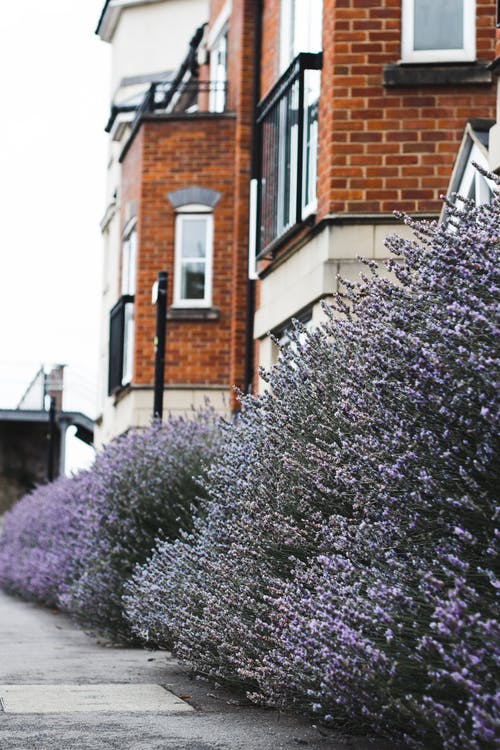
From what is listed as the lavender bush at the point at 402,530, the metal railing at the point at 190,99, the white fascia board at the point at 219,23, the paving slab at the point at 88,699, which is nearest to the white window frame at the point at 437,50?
the lavender bush at the point at 402,530

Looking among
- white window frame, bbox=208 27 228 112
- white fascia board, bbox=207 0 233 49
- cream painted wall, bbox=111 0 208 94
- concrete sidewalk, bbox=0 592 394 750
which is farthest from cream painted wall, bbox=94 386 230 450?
cream painted wall, bbox=111 0 208 94

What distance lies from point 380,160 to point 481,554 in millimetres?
7013

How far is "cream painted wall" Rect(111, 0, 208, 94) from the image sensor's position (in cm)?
3092

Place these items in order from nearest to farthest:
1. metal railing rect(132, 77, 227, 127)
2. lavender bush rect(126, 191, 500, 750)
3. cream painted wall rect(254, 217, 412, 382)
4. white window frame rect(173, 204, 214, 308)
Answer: lavender bush rect(126, 191, 500, 750) → cream painted wall rect(254, 217, 412, 382) → white window frame rect(173, 204, 214, 308) → metal railing rect(132, 77, 227, 127)

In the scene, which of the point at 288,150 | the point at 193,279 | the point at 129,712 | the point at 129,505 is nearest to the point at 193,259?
the point at 193,279

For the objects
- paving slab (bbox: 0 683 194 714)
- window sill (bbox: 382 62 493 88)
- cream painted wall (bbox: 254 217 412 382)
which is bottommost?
paving slab (bbox: 0 683 194 714)

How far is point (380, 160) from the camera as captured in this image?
442 inches

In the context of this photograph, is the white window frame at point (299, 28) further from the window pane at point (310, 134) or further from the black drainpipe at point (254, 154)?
the black drainpipe at point (254, 154)

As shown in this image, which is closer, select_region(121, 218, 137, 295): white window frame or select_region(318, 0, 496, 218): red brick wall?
select_region(318, 0, 496, 218): red brick wall

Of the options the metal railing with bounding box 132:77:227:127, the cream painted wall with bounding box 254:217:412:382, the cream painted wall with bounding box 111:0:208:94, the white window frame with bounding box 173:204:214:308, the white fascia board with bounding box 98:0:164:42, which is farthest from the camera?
the cream painted wall with bounding box 111:0:208:94

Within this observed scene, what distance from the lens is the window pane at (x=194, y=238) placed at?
2092cm

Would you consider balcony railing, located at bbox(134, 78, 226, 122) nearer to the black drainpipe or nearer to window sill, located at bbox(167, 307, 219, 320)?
window sill, located at bbox(167, 307, 219, 320)

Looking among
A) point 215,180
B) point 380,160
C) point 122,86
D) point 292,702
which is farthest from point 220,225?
point 292,702

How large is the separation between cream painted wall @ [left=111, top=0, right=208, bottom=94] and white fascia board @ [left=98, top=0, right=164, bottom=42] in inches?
3.4
